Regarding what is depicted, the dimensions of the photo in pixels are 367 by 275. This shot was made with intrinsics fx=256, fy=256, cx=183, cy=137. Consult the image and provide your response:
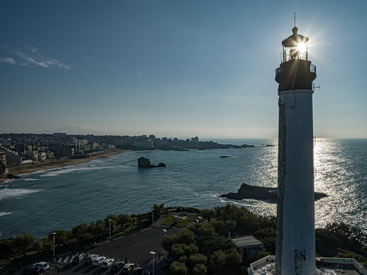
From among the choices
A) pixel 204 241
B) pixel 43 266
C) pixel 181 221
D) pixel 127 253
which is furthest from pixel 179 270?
pixel 181 221

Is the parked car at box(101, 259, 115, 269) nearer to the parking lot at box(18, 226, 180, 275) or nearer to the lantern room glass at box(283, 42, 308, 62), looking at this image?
the parking lot at box(18, 226, 180, 275)

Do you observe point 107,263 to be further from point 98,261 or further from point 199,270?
point 199,270

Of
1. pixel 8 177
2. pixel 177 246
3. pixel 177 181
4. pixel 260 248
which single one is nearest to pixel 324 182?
pixel 177 181

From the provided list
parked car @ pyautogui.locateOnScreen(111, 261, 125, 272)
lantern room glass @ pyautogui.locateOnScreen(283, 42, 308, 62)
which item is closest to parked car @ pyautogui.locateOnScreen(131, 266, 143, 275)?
parked car @ pyautogui.locateOnScreen(111, 261, 125, 272)

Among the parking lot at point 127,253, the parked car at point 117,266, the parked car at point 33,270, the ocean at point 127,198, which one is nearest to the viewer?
the parked car at point 33,270

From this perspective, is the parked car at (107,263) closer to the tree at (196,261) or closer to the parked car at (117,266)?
the parked car at (117,266)

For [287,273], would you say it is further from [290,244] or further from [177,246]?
[177,246]

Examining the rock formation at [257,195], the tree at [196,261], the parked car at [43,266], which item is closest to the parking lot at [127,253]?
the parked car at [43,266]
